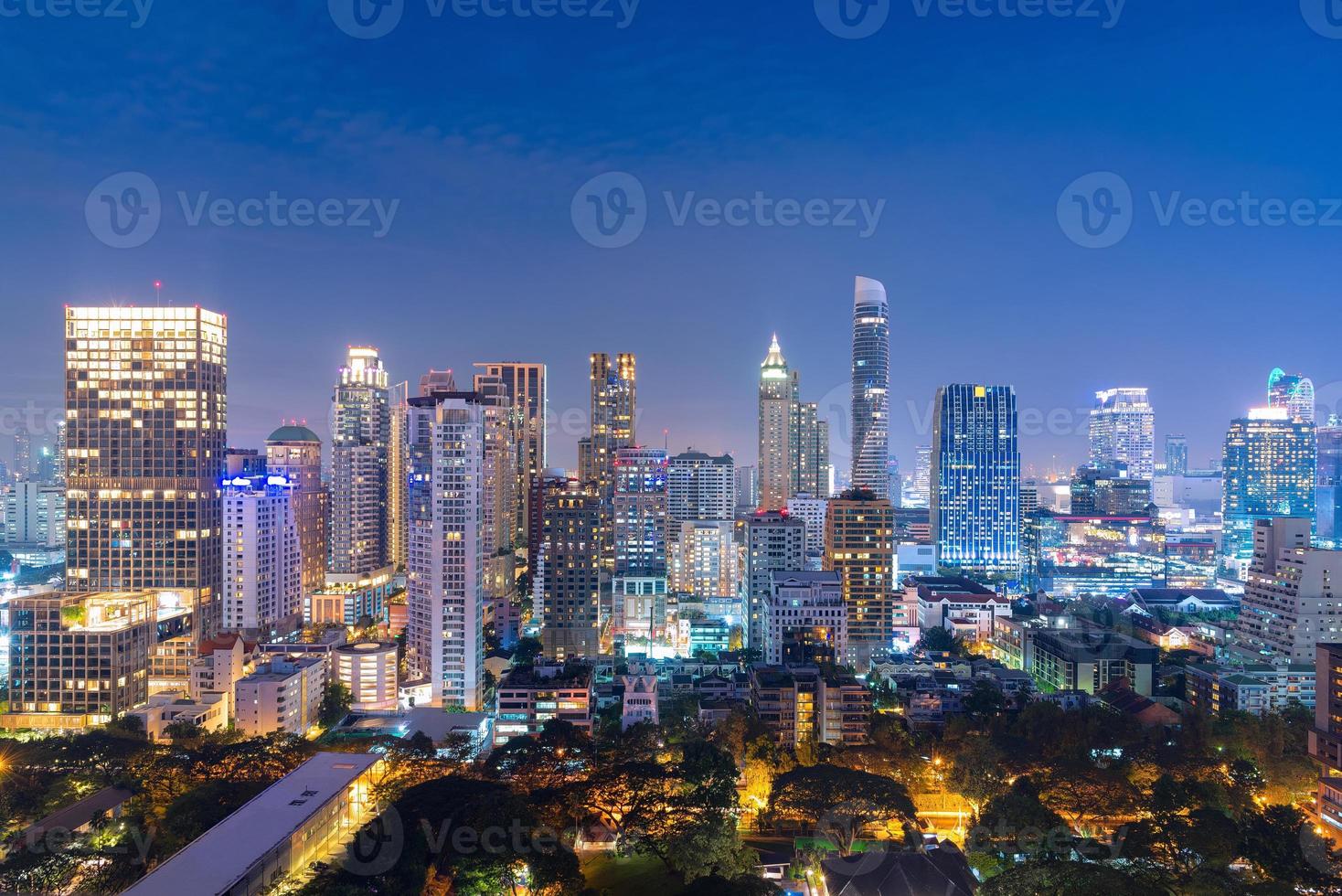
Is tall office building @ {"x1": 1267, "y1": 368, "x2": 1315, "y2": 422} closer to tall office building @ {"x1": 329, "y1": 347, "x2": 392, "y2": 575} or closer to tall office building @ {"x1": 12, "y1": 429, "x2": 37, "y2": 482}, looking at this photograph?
tall office building @ {"x1": 329, "y1": 347, "x2": 392, "y2": 575}

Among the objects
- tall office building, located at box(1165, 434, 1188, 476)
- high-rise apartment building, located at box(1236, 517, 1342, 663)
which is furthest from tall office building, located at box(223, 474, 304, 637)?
tall office building, located at box(1165, 434, 1188, 476)

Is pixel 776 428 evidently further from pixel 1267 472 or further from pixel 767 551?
pixel 1267 472

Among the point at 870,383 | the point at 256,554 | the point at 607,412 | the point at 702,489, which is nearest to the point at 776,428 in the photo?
the point at 870,383

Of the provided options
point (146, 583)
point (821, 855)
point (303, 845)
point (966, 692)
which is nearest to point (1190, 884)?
point (821, 855)

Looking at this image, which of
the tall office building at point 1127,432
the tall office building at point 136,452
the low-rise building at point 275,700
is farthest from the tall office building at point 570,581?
the tall office building at point 1127,432

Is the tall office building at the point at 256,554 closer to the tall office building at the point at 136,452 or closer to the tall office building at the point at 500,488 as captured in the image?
the tall office building at the point at 136,452

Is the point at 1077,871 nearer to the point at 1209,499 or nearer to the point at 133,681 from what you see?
the point at 133,681
